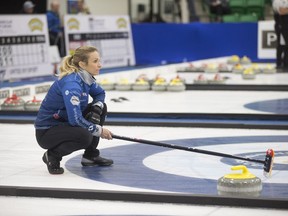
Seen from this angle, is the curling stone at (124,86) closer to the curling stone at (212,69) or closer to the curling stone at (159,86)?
the curling stone at (159,86)

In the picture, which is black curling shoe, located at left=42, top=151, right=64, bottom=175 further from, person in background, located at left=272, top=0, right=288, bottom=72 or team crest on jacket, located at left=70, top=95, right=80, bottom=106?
person in background, located at left=272, top=0, right=288, bottom=72

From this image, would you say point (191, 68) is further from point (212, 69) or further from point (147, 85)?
point (147, 85)

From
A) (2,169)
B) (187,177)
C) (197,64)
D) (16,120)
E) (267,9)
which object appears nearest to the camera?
(187,177)

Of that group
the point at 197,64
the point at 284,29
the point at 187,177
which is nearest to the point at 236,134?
the point at 187,177

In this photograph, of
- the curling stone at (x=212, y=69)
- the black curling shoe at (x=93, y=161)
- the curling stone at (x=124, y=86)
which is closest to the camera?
the black curling shoe at (x=93, y=161)

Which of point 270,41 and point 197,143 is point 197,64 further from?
point 197,143

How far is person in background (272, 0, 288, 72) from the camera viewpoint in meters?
16.8

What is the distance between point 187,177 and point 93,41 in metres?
11.7

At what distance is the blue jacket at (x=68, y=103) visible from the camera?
19.2 ft

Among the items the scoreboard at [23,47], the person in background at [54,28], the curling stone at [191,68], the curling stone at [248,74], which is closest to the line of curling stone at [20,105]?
the scoreboard at [23,47]

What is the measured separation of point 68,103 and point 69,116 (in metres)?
0.11

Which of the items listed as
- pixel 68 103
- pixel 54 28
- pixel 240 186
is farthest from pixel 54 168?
pixel 54 28

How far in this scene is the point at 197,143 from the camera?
24.8 ft

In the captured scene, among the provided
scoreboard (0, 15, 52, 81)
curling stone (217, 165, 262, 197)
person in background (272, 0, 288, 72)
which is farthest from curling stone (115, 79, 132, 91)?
curling stone (217, 165, 262, 197)
